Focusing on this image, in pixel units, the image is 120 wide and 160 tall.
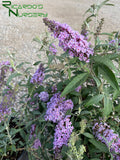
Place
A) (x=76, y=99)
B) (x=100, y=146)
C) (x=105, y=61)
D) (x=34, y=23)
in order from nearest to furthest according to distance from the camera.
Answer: (x=105, y=61)
(x=100, y=146)
(x=76, y=99)
(x=34, y=23)

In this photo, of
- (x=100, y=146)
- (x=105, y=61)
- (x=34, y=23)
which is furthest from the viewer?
(x=34, y=23)

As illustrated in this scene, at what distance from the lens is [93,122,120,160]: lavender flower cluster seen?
84 cm

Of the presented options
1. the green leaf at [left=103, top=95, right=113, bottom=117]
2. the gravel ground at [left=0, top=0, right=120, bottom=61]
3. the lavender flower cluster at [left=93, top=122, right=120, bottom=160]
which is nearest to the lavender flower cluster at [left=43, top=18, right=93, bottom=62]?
the green leaf at [left=103, top=95, right=113, bottom=117]

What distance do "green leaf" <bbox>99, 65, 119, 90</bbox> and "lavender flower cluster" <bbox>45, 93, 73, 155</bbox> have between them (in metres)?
0.26

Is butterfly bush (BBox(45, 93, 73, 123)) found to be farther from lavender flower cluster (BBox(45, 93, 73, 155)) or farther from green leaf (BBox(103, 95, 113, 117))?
green leaf (BBox(103, 95, 113, 117))

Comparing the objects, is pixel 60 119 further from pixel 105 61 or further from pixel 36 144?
pixel 105 61

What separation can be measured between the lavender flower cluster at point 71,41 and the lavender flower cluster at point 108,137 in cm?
33

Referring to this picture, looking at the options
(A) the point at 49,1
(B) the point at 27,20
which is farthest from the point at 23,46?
(A) the point at 49,1

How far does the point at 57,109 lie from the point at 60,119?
0.05m

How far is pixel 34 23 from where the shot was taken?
3727 millimetres

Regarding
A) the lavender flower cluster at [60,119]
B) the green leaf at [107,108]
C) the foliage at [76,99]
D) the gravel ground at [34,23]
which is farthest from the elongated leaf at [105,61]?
the gravel ground at [34,23]

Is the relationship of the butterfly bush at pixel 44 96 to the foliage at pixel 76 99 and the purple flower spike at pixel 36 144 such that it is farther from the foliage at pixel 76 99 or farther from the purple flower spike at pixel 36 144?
the purple flower spike at pixel 36 144

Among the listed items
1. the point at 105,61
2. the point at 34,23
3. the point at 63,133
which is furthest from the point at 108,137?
the point at 34,23

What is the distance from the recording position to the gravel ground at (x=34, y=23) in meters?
3.07
